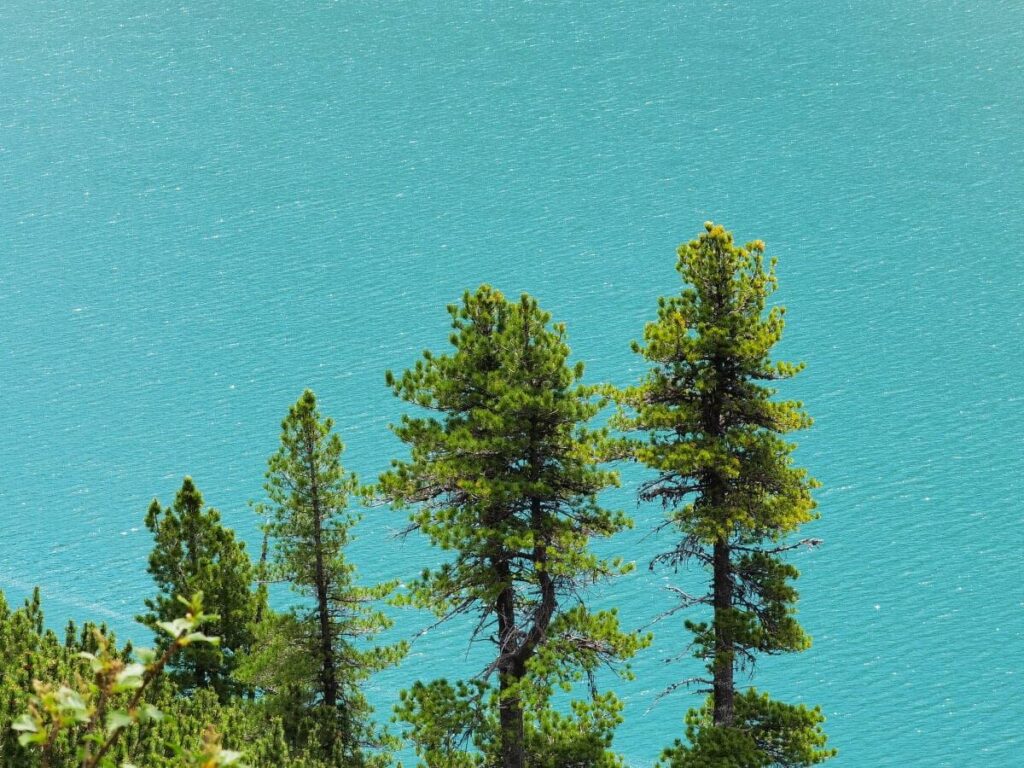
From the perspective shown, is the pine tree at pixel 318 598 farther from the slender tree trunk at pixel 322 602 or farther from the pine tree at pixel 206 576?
the pine tree at pixel 206 576

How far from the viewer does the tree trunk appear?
24844mm

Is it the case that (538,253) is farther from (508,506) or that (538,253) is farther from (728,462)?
(728,462)

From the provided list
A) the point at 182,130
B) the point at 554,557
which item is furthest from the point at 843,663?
the point at 182,130

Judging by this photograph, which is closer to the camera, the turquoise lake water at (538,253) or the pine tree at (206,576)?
the pine tree at (206,576)

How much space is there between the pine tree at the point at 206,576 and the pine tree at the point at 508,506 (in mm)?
6897

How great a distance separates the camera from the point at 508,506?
24578mm

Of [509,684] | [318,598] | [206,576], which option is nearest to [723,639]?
[509,684]

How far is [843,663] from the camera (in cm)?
4722

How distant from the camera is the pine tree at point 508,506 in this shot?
23.9 m

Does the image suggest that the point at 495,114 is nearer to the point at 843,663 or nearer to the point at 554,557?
the point at 843,663

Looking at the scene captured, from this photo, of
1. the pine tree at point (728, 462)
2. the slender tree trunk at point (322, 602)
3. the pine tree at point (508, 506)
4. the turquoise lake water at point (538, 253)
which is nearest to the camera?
the pine tree at point (508, 506)

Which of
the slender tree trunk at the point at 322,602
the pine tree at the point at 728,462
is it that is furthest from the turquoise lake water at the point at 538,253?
the pine tree at the point at 728,462

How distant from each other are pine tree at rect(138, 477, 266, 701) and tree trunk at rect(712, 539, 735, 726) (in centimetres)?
1009

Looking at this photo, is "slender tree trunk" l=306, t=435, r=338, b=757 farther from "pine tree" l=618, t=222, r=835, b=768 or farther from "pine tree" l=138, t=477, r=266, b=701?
"pine tree" l=618, t=222, r=835, b=768
